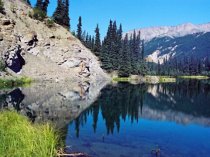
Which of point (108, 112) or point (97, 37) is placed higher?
point (97, 37)

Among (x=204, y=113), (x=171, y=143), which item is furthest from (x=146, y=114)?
(x=171, y=143)

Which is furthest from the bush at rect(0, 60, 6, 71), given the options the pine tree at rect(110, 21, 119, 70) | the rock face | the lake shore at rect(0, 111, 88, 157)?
the pine tree at rect(110, 21, 119, 70)

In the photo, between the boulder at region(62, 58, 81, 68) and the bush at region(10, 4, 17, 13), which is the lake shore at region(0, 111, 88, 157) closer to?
the bush at region(10, 4, 17, 13)

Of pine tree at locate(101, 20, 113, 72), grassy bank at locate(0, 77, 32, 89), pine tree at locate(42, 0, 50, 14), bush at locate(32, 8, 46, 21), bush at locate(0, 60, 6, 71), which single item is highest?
pine tree at locate(42, 0, 50, 14)

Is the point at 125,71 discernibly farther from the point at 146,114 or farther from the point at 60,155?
the point at 60,155

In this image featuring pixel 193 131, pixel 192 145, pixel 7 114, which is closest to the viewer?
pixel 7 114

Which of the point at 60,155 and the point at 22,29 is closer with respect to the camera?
the point at 60,155

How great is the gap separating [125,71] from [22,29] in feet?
190

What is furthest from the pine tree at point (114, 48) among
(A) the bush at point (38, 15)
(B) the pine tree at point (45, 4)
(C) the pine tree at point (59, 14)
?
(A) the bush at point (38, 15)

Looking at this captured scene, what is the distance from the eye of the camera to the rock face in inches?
3526

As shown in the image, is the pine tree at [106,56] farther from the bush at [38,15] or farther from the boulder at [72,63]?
the bush at [38,15]

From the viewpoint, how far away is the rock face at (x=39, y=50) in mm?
89562

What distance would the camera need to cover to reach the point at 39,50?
10700 centimetres

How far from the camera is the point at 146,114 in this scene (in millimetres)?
46781
